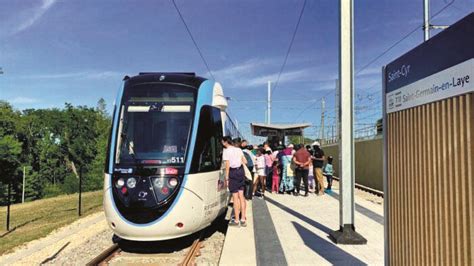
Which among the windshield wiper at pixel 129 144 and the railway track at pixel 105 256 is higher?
the windshield wiper at pixel 129 144

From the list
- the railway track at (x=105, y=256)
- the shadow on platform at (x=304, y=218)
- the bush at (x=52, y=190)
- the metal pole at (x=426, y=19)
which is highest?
the metal pole at (x=426, y=19)

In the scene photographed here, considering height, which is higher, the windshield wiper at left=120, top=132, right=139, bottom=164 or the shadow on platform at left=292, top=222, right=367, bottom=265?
the windshield wiper at left=120, top=132, right=139, bottom=164

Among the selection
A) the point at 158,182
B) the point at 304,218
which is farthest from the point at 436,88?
the point at 304,218

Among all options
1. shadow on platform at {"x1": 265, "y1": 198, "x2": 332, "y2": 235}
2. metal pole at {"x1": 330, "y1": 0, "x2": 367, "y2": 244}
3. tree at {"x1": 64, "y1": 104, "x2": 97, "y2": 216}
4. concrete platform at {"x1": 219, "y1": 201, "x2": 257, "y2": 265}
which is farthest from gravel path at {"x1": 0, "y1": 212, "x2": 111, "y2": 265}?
tree at {"x1": 64, "y1": 104, "x2": 97, "y2": 216}

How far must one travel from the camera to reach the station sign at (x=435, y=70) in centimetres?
254

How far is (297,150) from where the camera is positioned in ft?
42.5

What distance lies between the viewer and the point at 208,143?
7.79 meters

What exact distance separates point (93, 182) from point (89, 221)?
5996 cm

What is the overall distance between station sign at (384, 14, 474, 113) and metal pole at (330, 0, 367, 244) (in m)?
3.46

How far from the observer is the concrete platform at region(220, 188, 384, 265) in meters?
6.11

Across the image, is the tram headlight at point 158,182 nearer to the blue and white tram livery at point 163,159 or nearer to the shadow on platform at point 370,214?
the blue and white tram livery at point 163,159

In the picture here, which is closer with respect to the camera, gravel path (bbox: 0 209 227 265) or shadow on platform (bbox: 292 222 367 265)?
shadow on platform (bbox: 292 222 367 265)

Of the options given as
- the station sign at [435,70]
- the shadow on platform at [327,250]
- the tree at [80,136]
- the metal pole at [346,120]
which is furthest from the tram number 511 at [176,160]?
the tree at [80,136]

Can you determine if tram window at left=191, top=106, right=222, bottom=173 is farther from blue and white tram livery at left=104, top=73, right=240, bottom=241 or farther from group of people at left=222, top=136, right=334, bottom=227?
group of people at left=222, top=136, right=334, bottom=227
